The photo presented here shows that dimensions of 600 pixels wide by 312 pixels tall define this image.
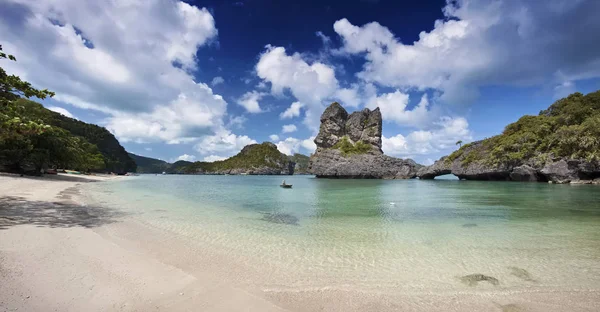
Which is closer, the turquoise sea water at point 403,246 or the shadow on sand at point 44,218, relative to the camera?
the turquoise sea water at point 403,246

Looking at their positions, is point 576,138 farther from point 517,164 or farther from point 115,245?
point 115,245

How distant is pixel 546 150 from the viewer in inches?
2092

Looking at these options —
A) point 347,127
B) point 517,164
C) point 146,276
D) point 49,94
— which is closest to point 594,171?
point 517,164

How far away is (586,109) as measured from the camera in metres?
52.5

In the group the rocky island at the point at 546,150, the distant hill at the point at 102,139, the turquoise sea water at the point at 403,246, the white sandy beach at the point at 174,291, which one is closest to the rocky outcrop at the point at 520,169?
the rocky island at the point at 546,150

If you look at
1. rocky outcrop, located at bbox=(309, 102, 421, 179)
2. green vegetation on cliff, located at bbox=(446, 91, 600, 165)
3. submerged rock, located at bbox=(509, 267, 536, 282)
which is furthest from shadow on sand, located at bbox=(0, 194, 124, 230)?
rocky outcrop, located at bbox=(309, 102, 421, 179)

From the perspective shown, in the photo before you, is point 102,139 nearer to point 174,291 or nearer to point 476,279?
point 174,291

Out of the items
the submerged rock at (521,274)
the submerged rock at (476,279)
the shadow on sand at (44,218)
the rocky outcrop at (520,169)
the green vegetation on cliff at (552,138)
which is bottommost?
the submerged rock at (476,279)

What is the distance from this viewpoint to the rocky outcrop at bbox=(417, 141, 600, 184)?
46044 mm

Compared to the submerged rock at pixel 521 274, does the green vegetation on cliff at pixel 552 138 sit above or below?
above

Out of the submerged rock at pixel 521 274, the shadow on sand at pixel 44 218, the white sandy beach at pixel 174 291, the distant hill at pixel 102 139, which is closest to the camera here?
the white sandy beach at pixel 174 291

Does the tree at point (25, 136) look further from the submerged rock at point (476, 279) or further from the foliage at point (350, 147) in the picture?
the foliage at point (350, 147)

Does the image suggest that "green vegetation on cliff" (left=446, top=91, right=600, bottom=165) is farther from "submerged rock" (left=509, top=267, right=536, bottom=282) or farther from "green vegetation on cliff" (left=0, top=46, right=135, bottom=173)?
"green vegetation on cliff" (left=0, top=46, right=135, bottom=173)

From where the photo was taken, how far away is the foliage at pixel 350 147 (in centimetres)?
9819
